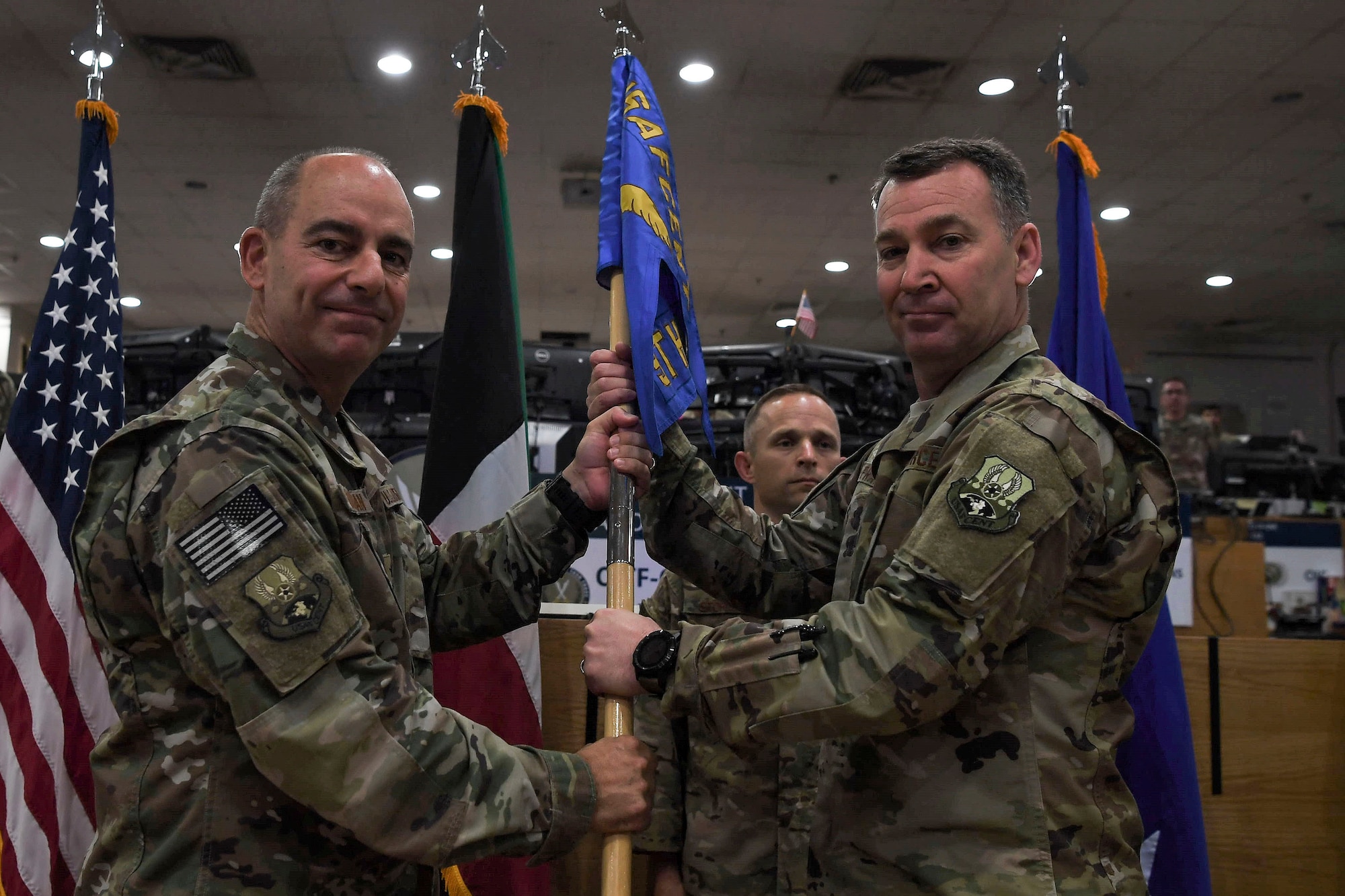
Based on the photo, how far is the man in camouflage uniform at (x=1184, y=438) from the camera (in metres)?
7.74

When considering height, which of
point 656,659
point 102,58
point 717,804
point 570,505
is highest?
point 102,58

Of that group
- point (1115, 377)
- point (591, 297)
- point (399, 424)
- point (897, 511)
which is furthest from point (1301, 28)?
point (591, 297)

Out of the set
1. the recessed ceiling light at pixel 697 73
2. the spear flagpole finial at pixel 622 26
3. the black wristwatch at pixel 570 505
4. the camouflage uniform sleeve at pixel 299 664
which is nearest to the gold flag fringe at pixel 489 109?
the spear flagpole finial at pixel 622 26

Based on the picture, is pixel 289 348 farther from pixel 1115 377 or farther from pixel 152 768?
pixel 1115 377

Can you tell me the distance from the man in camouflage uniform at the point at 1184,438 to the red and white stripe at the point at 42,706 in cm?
718

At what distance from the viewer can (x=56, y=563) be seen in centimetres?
242

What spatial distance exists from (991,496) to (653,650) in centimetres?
59

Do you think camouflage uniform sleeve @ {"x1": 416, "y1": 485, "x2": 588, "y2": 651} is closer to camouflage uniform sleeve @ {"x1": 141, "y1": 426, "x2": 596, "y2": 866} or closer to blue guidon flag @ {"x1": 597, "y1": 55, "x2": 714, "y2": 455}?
blue guidon flag @ {"x1": 597, "y1": 55, "x2": 714, "y2": 455}

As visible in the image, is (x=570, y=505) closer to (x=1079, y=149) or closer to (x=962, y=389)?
(x=962, y=389)

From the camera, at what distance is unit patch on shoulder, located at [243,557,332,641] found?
51.5 inches

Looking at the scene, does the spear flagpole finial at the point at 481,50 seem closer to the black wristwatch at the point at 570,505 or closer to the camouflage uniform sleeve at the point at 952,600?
the black wristwatch at the point at 570,505

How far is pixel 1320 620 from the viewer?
5.57 metres

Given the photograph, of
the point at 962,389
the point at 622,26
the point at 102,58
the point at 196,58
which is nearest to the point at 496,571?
the point at 962,389

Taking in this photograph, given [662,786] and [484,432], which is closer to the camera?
[662,786]
